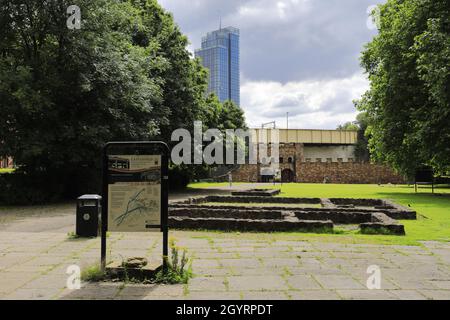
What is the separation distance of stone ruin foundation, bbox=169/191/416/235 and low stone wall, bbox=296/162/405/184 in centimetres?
4149

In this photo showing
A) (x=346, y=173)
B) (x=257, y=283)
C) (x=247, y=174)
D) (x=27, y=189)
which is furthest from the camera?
(x=247, y=174)

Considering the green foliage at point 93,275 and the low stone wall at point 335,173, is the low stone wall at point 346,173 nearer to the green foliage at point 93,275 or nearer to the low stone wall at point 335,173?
the low stone wall at point 335,173

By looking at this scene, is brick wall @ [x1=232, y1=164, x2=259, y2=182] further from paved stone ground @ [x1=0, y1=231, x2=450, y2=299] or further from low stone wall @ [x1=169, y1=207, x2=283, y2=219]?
paved stone ground @ [x1=0, y1=231, x2=450, y2=299]

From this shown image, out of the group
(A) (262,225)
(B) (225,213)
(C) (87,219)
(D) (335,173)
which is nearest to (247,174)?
(D) (335,173)

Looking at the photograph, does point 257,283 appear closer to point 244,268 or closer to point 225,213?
point 244,268

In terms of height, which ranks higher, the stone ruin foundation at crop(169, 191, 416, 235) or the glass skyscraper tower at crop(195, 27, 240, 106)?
the glass skyscraper tower at crop(195, 27, 240, 106)

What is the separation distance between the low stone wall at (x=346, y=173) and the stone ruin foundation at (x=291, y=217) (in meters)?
41.5

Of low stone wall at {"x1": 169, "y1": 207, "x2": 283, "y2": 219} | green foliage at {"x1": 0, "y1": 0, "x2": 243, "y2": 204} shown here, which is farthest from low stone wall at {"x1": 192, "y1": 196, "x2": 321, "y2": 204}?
low stone wall at {"x1": 169, "y1": 207, "x2": 283, "y2": 219}

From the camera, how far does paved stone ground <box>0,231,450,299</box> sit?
16.2ft

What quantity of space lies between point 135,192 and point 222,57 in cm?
9465

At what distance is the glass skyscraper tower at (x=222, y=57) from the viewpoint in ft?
313

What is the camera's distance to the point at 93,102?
18812 millimetres

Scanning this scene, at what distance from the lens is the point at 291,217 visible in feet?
38.8
